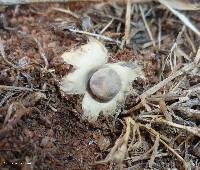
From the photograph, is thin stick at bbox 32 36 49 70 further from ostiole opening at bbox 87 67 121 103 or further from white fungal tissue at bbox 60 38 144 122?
ostiole opening at bbox 87 67 121 103

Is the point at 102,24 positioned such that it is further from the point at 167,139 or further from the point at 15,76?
the point at 167,139

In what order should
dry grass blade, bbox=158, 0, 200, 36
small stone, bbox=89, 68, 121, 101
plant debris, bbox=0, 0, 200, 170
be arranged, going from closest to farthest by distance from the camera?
plant debris, bbox=0, 0, 200, 170 → small stone, bbox=89, 68, 121, 101 → dry grass blade, bbox=158, 0, 200, 36

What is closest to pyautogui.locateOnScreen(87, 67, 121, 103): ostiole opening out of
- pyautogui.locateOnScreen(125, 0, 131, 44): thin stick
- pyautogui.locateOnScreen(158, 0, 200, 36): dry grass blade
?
pyautogui.locateOnScreen(125, 0, 131, 44): thin stick

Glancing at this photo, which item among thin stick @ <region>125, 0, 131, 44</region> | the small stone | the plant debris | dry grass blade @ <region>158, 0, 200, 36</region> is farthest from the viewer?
dry grass blade @ <region>158, 0, 200, 36</region>

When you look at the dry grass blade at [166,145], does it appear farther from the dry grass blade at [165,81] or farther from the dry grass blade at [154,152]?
the dry grass blade at [165,81]

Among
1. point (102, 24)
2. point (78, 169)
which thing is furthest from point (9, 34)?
point (78, 169)

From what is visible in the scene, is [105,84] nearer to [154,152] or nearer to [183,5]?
[154,152]

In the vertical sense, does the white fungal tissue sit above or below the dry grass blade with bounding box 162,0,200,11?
below

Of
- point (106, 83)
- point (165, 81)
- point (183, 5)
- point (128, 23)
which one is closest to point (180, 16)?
point (183, 5)

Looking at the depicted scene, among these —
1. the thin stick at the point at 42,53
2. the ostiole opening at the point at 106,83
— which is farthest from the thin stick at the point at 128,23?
the thin stick at the point at 42,53
